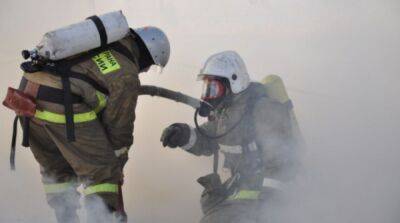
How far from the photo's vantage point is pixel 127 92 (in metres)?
3.96

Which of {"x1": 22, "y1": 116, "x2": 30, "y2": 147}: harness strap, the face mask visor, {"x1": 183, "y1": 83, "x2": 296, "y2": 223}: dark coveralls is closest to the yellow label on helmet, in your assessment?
{"x1": 22, "y1": 116, "x2": 30, "y2": 147}: harness strap

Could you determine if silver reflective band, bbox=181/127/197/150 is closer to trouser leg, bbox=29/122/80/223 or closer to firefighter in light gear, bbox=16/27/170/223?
firefighter in light gear, bbox=16/27/170/223

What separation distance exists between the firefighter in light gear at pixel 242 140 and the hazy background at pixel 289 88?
0.55 meters

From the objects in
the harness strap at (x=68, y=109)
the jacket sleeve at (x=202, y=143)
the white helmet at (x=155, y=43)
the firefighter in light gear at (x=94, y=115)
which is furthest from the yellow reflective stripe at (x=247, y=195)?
the harness strap at (x=68, y=109)

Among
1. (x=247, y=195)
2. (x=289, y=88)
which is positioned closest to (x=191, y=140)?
(x=247, y=195)

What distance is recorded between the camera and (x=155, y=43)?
14.2 feet

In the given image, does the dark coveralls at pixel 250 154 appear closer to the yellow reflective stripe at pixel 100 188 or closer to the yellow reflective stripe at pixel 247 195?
the yellow reflective stripe at pixel 247 195

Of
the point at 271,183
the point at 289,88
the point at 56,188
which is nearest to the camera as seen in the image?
the point at 56,188

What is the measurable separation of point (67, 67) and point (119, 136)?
0.58m

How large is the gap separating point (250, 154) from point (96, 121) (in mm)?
1228

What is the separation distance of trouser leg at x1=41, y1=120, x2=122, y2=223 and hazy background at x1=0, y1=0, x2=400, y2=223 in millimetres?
1416

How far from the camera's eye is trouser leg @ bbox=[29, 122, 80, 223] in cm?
424

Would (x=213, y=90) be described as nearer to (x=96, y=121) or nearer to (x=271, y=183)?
(x=271, y=183)

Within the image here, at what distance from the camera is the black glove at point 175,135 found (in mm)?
4664
